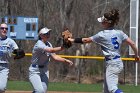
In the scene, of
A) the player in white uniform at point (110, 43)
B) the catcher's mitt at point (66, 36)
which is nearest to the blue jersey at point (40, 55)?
the catcher's mitt at point (66, 36)

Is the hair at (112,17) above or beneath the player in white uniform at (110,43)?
above

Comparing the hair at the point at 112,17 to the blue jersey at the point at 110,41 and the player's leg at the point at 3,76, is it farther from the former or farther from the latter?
the player's leg at the point at 3,76

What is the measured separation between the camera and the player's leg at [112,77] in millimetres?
9758

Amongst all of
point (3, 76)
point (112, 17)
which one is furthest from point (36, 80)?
point (112, 17)

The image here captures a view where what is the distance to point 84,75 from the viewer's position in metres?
32.1

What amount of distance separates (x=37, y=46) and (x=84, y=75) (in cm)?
2100

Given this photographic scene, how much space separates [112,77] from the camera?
9.94 m

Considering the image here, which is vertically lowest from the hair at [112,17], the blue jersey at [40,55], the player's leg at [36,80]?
the player's leg at [36,80]

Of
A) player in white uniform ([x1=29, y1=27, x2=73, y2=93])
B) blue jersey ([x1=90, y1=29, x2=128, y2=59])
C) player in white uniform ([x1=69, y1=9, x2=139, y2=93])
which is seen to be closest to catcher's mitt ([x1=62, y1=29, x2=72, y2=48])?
player in white uniform ([x1=69, y1=9, x2=139, y2=93])

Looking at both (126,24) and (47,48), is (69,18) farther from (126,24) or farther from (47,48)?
(47,48)

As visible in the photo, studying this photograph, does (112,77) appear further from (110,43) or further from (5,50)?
(5,50)

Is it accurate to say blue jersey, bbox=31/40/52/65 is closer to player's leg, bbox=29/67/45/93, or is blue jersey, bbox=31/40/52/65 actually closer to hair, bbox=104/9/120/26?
player's leg, bbox=29/67/45/93

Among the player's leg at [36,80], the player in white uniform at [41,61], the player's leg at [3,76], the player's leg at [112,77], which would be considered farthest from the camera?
the player's leg at [3,76]

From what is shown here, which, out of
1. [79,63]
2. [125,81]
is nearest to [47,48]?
[125,81]
